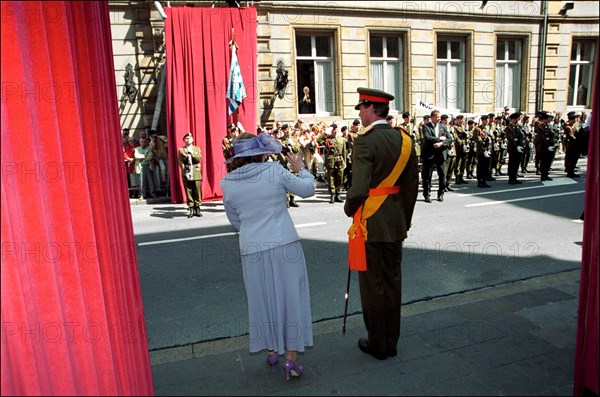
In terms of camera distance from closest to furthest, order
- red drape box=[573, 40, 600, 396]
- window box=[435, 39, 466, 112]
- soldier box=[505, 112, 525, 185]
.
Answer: red drape box=[573, 40, 600, 396] → soldier box=[505, 112, 525, 185] → window box=[435, 39, 466, 112]

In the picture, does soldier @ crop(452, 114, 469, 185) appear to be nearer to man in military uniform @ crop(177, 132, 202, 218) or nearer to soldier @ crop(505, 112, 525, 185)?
soldier @ crop(505, 112, 525, 185)

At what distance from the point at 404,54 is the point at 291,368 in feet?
52.2

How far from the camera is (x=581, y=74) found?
21.0 m

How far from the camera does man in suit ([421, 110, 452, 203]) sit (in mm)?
10406

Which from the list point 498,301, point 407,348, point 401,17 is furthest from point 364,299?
point 401,17

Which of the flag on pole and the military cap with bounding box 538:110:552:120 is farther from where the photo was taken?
the military cap with bounding box 538:110:552:120

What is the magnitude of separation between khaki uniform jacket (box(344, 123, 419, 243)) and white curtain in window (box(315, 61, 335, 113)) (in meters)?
13.5

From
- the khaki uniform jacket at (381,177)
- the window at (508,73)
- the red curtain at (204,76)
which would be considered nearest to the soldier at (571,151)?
the window at (508,73)

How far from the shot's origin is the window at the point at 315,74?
1612 centimetres

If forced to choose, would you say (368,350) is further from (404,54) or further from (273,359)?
(404,54)

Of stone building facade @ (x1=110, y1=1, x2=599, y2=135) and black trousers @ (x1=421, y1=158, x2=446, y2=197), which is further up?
stone building facade @ (x1=110, y1=1, x2=599, y2=135)

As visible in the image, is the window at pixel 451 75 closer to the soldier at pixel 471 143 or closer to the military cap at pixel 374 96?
the soldier at pixel 471 143

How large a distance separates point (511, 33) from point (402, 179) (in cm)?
1816

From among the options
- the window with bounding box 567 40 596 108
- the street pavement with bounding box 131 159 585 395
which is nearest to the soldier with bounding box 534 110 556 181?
the street pavement with bounding box 131 159 585 395
